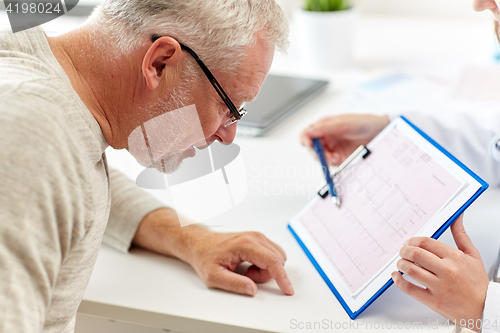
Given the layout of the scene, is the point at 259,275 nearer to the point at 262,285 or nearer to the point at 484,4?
the point at 262,285

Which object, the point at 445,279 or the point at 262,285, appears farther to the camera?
the point at 262,285

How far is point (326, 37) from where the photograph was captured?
1.61 m

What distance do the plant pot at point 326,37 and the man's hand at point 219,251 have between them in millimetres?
934

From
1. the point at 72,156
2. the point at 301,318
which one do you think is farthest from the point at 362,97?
the point at 72,156

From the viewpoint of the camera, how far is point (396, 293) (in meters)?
0.74

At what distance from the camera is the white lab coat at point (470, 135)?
1.01m

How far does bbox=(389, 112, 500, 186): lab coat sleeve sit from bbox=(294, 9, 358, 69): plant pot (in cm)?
63

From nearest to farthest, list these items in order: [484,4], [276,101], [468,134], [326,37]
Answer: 1. [484,4]
2. [468,134]
3. [276,101]
4. [326,37]

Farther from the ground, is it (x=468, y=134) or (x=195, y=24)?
(x=195, y=24)

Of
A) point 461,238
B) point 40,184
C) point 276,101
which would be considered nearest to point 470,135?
point 461,238

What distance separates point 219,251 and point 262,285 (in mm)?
88

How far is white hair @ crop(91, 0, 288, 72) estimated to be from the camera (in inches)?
25.3

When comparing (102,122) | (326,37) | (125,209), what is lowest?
(125,209)

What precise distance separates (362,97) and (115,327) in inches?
36.2
